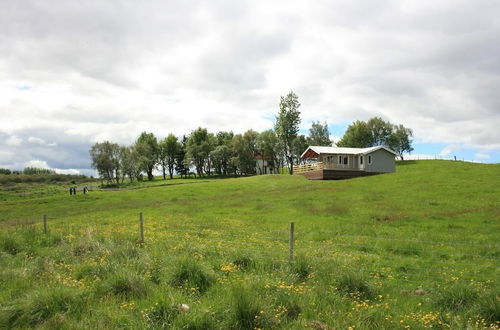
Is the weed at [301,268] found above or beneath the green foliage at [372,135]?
beneath

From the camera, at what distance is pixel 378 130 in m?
116

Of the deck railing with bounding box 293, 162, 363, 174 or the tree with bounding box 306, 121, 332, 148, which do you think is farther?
the tree with bounding box 306, 121, 332, 148

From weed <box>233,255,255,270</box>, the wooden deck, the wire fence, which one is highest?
the wooden deck

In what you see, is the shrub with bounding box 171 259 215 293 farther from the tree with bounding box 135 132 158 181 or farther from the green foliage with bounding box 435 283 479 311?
the tree with bounding box 135 132 158 181

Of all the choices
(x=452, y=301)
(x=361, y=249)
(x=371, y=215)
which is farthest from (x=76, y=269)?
(x=371, y=215)

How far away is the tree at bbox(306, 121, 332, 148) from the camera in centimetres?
12081

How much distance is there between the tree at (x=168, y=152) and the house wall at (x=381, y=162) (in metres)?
82.3

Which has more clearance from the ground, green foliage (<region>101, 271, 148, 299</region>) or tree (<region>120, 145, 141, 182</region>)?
tree (<region>120, 145, 141, 182</region>)

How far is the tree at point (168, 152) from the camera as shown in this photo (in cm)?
13188

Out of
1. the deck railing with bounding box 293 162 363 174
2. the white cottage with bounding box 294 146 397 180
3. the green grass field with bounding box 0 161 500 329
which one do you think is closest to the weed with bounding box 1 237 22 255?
the green grass field with bounding box 0 161 500 329

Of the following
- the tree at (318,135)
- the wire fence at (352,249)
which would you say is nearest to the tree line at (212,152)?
the tree at (318,135)

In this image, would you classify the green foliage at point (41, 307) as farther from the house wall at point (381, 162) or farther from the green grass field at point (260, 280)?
the house wall at point (381, 162)

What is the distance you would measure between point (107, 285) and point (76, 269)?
8.44 feet

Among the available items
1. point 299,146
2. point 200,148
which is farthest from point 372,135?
point 200,148
